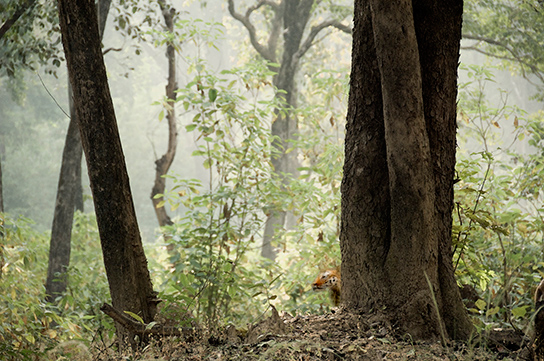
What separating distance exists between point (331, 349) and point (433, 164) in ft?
3.24

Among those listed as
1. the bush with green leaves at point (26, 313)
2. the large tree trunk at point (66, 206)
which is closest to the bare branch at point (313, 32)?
the large tree trunk at point (66, 206)

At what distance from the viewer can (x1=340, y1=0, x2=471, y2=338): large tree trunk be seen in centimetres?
198

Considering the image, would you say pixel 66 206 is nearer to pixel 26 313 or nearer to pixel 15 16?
pixel 15 16

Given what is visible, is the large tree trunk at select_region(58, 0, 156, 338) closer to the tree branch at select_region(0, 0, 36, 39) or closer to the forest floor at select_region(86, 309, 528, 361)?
the forest floor at select_region(86, 309, 528, 361)

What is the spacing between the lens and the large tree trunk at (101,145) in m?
2.26

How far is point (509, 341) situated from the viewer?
2.01 m

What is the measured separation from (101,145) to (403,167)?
4.82ft

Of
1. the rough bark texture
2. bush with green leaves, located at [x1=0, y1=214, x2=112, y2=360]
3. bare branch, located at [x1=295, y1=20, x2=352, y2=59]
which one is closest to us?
bush with green leaves, located at [x1=0, y1=214, x2=112, y2=360]

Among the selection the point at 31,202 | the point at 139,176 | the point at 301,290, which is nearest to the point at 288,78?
the point at 301,290

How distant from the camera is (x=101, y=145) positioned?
2.26 meters

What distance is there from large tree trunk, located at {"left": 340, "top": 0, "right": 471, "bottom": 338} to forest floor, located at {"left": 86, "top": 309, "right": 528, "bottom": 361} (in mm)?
121

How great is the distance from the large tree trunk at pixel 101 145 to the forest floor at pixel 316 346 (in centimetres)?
43

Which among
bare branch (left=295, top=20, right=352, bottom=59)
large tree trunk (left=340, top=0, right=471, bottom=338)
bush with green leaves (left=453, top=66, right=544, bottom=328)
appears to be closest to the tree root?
large tree trunk (left=340, top=0, right=471, bottom=338)

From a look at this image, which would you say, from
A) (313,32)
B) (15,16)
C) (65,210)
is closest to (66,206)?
(65,210)
